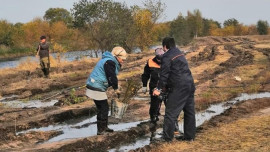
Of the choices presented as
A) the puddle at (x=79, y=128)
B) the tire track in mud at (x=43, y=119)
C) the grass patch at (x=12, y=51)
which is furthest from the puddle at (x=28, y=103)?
the grass patch at (x=12, y=51)

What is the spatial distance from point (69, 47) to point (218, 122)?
3837 centimetres

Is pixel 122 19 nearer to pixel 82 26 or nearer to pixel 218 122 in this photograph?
pixel 82 26

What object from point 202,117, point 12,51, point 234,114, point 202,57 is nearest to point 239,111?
point 234,114

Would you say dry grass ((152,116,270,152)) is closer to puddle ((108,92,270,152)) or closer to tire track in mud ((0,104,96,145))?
puddle ((108,92,270,152))

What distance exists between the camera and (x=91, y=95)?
770cm

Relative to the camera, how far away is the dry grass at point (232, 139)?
654 centimetres

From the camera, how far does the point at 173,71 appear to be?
6926 mm

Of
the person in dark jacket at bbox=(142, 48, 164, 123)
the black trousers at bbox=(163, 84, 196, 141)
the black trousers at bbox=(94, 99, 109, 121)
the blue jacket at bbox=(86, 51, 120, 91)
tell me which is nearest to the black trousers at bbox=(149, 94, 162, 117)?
the person in dark jacket at bbox=(142, 48, 164, 123)

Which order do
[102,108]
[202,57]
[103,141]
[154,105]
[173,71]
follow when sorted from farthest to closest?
1. [202,57]
2. [154,105]
3. [102,108]
4. [103,141]
5. [173,71]

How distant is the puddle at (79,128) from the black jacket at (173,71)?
2359 millimetres

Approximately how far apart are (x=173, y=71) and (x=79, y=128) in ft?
11.9

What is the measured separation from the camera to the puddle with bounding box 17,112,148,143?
8.58 meters

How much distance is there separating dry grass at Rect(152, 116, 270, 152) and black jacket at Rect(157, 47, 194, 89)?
3.93 feet

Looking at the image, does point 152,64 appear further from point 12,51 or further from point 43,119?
point 12,51
